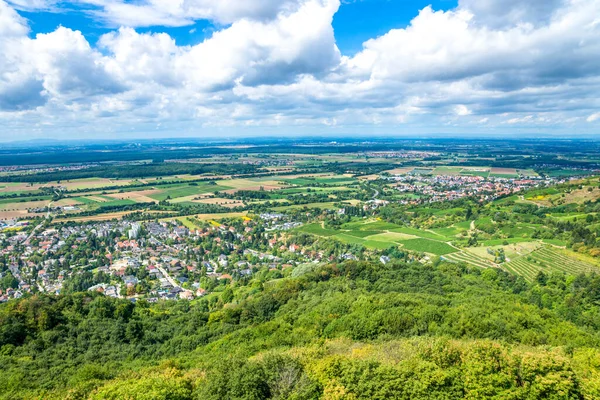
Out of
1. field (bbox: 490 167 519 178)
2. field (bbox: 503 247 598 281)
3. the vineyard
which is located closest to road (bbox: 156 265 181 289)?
the vineyard

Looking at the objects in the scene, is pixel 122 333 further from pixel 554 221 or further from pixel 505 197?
pixel 505 197

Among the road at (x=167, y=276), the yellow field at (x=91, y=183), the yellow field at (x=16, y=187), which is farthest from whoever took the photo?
the yellow field at (x=91, y=183)

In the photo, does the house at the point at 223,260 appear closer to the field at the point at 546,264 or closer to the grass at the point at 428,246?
the grass at the point at 428,246

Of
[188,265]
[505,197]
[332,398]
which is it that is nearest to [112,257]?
[188,265]

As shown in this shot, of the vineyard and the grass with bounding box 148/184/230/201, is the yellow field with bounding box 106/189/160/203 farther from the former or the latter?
the vineyard

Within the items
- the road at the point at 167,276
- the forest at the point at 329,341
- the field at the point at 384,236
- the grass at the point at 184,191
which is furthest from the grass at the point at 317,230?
the grass at the point at 184,191

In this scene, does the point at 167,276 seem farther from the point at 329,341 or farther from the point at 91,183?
the point at 91,183

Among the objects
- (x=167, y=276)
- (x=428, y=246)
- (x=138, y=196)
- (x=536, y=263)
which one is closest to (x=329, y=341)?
(x=167, y=276)

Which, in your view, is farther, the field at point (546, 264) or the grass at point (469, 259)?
the grass at point (469, 259)
